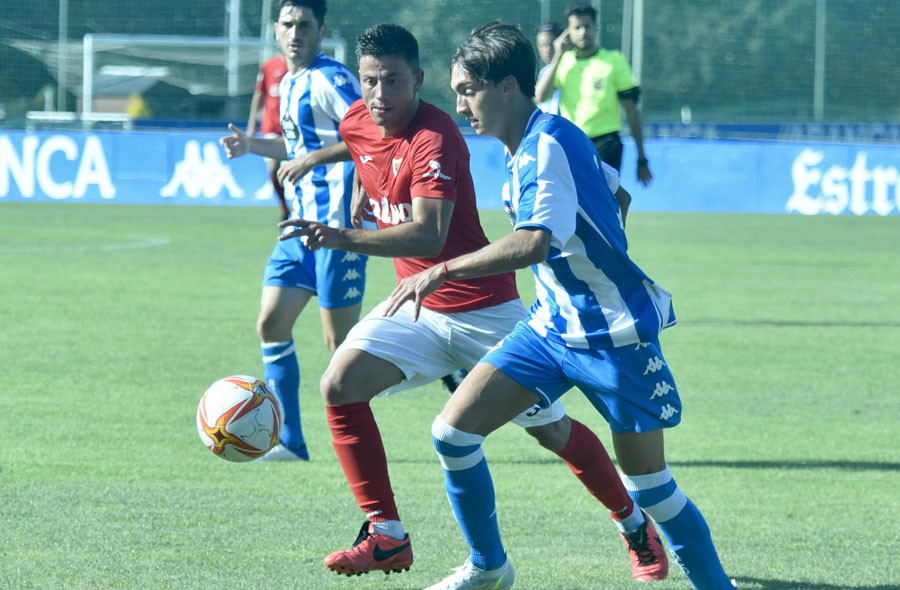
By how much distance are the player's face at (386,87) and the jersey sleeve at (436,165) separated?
13 cm

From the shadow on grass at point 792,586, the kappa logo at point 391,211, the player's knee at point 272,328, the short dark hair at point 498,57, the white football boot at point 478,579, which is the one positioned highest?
the short dark hair at point 498,57

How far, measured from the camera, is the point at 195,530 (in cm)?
529

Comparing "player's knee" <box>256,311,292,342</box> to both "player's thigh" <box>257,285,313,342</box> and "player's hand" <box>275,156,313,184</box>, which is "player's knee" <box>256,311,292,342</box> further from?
"player's hand" <box>275,156,313,184</box>

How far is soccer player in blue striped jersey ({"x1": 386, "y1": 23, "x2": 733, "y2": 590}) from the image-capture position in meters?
4.10

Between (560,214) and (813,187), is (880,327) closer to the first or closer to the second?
(560,214)

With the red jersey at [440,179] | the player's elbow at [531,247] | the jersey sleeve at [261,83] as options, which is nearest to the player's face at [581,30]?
the jersey sleeve at [261,83]

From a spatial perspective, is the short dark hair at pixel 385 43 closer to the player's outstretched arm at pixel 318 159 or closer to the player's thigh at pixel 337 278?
the player's outstretched arm at pixel 318 159

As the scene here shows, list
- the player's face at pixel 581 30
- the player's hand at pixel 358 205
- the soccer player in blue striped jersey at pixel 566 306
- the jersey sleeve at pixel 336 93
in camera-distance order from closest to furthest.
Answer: the soccer player in blue striped jersey at pixel 566 306 < the player's hand at pixel 358 205 < the jersey sleeve at pixel 336 93 < the player's face at pixel 581 30

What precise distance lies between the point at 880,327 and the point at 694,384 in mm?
3357

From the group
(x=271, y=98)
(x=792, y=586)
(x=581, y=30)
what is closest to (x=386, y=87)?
(x=792, y=586)

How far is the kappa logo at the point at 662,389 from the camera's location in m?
4.19

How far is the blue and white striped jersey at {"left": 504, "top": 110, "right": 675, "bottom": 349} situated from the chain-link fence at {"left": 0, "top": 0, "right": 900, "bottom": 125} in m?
31.0

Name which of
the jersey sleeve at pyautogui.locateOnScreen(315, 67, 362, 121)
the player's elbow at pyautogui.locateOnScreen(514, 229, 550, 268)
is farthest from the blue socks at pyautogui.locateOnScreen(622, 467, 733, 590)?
the jersey sleeve at pyautogui.locateOnScreen(315, 67, 362, 121)

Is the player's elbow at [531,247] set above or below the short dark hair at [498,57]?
below
